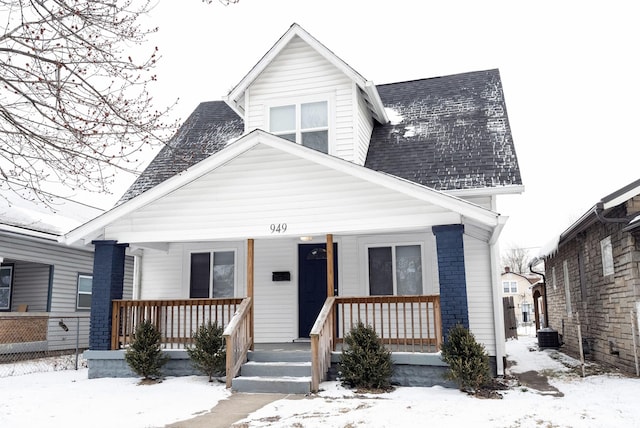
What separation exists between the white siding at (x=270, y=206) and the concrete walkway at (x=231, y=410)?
293cm

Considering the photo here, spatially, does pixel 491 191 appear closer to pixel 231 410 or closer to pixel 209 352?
pixel 209 352

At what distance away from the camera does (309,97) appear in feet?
41.0

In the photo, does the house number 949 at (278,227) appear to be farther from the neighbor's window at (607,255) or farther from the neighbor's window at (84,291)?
the neighbor's window at (84,291)

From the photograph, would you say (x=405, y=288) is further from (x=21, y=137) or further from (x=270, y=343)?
(x=21, y=137)

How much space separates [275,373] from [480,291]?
4230 mm

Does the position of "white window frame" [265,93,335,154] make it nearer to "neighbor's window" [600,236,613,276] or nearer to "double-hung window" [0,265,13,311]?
"neighbor's window" [600,236,613,276]

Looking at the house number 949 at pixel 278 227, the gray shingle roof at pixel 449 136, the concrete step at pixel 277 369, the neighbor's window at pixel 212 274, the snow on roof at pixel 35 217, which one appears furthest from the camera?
the snow on roof at pixel 35 217

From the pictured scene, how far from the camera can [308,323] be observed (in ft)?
39.9

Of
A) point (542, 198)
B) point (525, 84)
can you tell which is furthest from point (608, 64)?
point (542, 198)

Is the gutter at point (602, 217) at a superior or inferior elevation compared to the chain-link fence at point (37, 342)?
superior

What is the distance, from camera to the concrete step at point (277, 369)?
9039 millimetres

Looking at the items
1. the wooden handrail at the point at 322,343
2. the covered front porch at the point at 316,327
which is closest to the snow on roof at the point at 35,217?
the covered front porch at the point at 316,327

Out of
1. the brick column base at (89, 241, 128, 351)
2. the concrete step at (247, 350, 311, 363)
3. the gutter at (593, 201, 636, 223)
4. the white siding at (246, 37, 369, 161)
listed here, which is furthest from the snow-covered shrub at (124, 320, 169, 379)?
the gutter at (593, 201, 636, 223)

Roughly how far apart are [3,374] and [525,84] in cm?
8417
